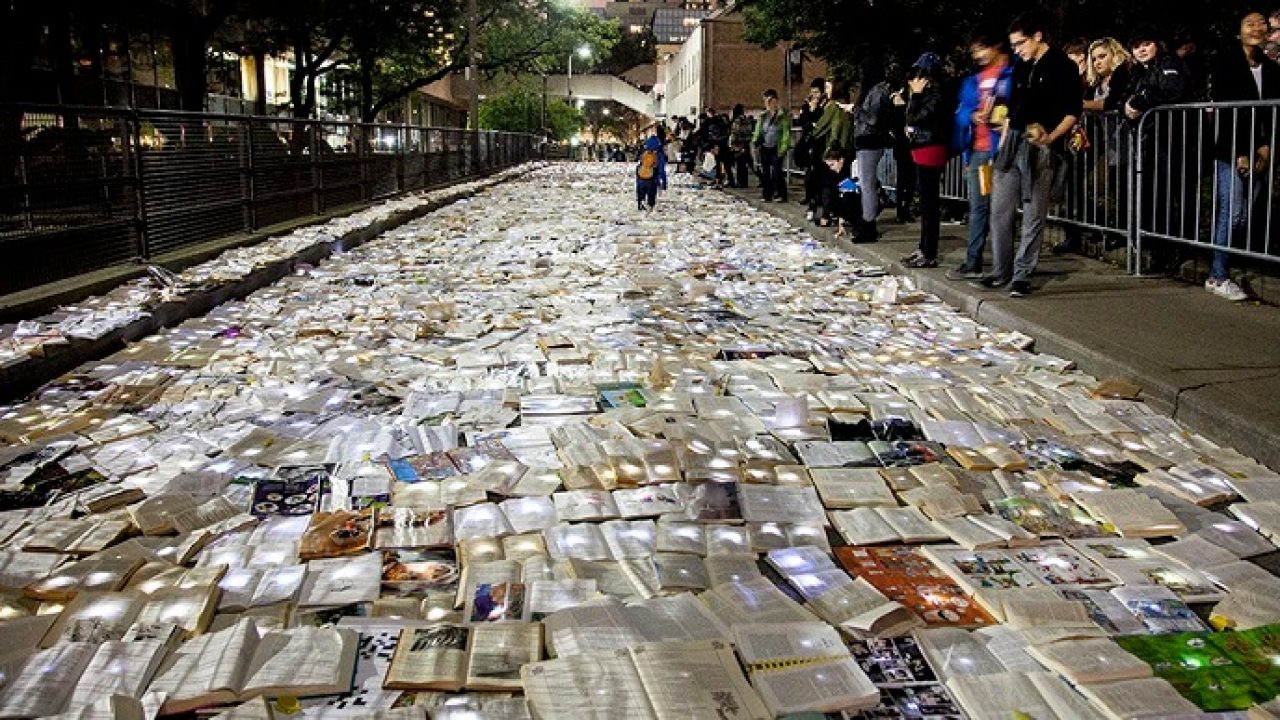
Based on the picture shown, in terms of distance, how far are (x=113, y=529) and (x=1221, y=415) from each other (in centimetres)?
407

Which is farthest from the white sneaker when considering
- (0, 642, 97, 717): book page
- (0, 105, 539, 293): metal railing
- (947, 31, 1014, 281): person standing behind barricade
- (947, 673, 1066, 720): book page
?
(0, 105, 539, 293): metal railing

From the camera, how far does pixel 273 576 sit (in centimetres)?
308

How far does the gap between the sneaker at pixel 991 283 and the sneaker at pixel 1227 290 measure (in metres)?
1.35

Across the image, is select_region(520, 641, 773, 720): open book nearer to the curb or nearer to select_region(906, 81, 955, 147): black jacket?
the curb

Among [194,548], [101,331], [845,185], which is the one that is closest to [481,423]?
[194,548]

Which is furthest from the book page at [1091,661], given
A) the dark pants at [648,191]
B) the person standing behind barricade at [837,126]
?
the dark pants at [648,191]

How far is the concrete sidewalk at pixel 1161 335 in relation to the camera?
446cm

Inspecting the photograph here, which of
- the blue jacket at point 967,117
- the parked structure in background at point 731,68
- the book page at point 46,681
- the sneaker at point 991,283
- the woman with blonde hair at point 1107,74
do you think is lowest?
the book page at point 46,681

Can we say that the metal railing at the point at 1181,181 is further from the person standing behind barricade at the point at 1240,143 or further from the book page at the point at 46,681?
the book page at the point at 46,681

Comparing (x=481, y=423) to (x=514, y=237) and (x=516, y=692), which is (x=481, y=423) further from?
(x=514, y=237)

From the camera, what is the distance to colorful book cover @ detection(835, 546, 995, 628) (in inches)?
112

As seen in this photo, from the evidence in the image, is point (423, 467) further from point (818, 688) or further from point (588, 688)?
point (818, 688)

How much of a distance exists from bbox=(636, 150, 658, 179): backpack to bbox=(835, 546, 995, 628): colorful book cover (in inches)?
616

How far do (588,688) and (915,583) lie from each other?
1113 mm
